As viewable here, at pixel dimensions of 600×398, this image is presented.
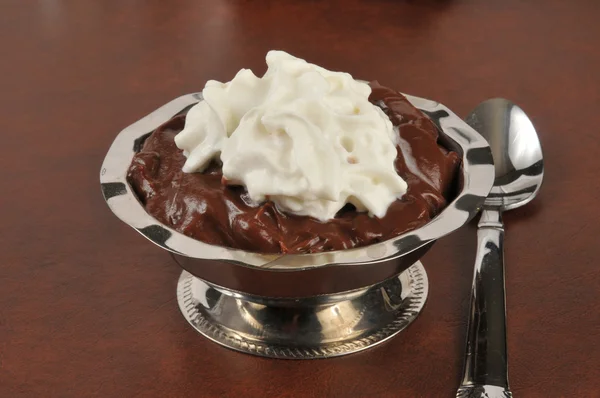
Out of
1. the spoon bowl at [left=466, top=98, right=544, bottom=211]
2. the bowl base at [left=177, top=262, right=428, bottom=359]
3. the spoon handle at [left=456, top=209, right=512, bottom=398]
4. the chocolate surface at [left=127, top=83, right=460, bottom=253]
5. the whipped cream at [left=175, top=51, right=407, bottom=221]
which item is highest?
the whipped cream at [left=175, top=51, right=407, bottom=221]

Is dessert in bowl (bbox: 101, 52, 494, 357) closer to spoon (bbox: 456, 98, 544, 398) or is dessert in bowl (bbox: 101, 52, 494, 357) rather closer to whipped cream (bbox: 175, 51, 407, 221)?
whipped cream (bbox: 175, 51, 407, 221)

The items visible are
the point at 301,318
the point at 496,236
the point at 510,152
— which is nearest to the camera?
the point at 301,318

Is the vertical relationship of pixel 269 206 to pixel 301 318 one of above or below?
above

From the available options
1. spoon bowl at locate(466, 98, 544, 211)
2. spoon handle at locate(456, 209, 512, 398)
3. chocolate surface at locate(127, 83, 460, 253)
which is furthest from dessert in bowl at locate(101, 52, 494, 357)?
spoon bowl at locate(466, 98, 544, 211)

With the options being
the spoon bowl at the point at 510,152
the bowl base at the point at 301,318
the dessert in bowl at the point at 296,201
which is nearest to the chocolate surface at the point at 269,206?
the dessert in bowl at the point at 296,201

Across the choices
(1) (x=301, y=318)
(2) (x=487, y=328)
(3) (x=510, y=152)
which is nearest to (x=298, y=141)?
(1) (x=301, y=318)

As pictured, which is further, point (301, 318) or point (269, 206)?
point (301, 318)

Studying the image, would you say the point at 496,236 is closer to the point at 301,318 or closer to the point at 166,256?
the point at 301,318
